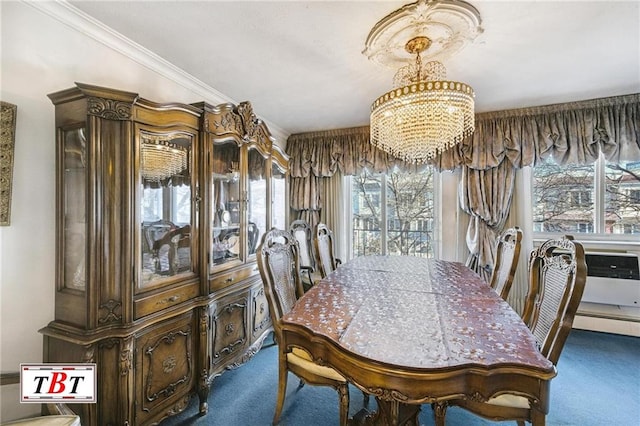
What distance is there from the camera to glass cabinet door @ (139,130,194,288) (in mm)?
1508

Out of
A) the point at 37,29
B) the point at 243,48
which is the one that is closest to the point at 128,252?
the point at 37,29

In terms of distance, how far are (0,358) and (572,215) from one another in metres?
4.74

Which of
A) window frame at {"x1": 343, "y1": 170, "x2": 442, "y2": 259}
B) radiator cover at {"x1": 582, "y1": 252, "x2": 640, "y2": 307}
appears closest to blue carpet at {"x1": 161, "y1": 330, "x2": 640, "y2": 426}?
radiator cover at {"x1": 582, "y1": 252, "x2": 640, "y2": 307}

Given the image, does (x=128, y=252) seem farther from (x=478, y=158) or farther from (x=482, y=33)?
(x=478, y=158)

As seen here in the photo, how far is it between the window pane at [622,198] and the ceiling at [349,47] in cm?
80

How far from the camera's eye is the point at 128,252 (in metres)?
1.36

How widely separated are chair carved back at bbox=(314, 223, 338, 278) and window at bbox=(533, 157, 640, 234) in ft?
8.14

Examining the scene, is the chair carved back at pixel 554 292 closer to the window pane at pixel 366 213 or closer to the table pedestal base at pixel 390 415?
the table pedestal base at pixel 390 415

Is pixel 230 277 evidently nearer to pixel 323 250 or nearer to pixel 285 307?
pixel 285 307

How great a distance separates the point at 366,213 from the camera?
12.3 ft

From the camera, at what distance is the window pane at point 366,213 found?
3.68 meters

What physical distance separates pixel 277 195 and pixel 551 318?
7.97 feet

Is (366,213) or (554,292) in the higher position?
(366,213)

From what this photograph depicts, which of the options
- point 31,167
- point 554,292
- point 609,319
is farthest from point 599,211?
point 31,167
